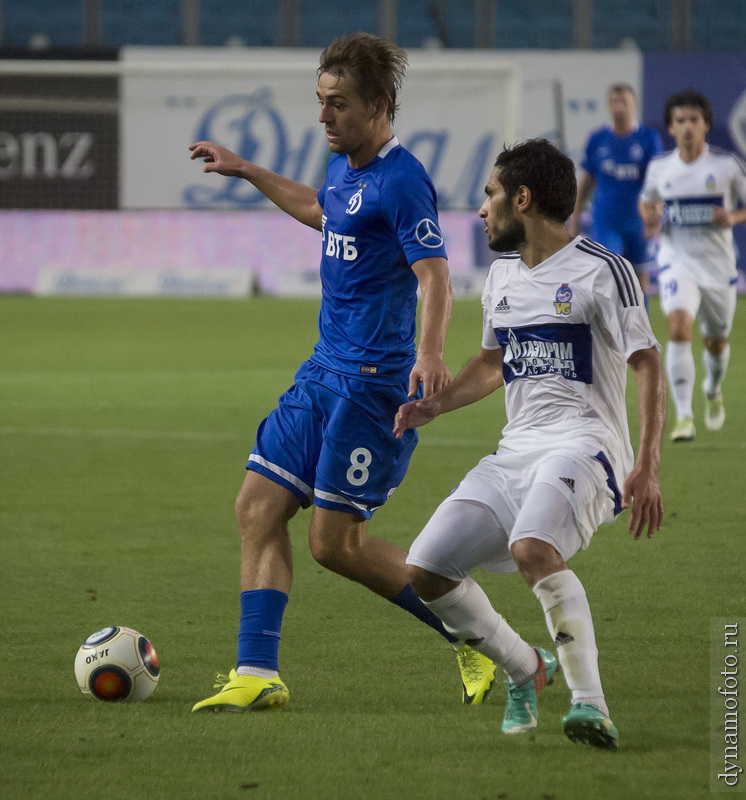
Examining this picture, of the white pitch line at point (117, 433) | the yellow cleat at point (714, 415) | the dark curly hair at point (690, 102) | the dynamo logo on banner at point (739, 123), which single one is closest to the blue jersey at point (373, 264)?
the white pitch line at point (117, 433)

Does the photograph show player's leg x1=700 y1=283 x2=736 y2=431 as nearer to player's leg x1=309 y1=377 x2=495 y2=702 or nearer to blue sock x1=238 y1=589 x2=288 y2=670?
player's leg x1=309 y1=377 x2=495 y2=702

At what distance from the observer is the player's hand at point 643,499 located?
385cm

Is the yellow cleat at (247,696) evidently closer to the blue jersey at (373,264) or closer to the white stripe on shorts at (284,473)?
the white stripe on shorts at (284,473)

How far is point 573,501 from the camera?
3928mm

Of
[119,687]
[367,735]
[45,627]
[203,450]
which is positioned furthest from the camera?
[203,450]

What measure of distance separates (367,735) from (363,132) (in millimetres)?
1836

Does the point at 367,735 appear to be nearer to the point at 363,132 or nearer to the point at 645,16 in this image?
the point at 363,132

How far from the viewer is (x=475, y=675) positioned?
4.49 metres

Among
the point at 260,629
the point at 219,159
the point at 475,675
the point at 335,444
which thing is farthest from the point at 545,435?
the point at 219,159

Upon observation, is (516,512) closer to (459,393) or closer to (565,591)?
(565,591)

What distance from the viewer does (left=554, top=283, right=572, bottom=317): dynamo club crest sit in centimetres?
A: 412

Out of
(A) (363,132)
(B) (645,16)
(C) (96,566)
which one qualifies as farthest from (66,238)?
(A) (363,132)

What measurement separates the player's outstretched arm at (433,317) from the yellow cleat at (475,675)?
0.84 m

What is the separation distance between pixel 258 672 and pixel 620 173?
436 inches
